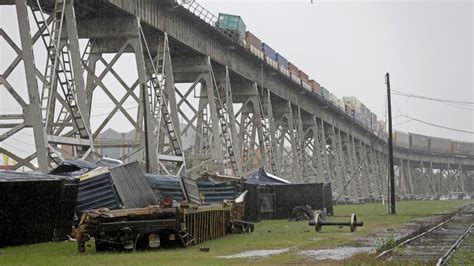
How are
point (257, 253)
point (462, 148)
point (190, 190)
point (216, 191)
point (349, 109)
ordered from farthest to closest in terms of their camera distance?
point (462, 148) < point (349, 109) < point (216, 191) < point (190, 190) < point (257, 253)

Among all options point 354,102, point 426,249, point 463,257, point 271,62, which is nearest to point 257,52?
point 271,62

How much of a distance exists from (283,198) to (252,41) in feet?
78.5

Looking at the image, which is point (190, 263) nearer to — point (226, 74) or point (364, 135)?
point (226, 74)

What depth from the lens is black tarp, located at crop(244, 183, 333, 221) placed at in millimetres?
A: 40438

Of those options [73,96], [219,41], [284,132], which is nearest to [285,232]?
[73,96]

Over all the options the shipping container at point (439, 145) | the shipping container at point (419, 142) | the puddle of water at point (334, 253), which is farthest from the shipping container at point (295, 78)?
the shipping container at point (439, 145)

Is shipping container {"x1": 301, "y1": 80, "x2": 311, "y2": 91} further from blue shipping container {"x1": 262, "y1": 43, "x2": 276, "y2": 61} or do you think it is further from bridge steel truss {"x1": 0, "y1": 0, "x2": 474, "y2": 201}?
blue shipping container {"x1": 262, "y1": 43, "x2": 276, "y2": 61}

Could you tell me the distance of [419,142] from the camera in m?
154

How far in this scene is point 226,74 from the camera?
177ft

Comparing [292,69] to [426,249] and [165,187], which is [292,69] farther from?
[426,249]

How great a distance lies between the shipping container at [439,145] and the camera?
157 metres

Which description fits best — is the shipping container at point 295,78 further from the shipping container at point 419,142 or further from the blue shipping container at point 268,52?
the shipping container at point 419,142

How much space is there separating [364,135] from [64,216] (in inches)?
4166

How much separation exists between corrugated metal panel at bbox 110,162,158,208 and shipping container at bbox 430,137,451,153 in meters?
140
